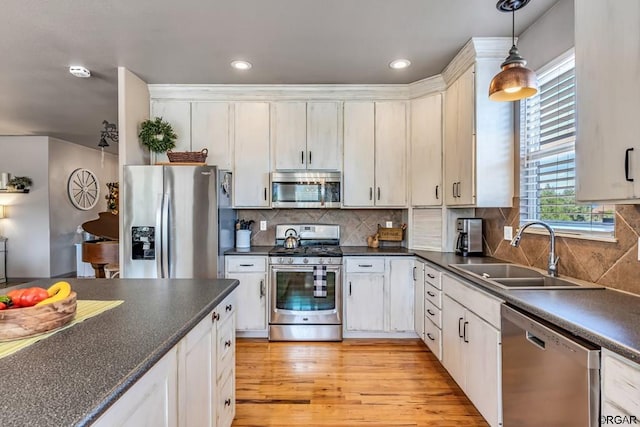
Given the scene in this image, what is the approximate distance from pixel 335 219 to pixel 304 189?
596mm

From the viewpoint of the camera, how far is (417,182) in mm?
3477

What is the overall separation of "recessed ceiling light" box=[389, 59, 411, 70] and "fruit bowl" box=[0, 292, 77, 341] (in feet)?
9.56

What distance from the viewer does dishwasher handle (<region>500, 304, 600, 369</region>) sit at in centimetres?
115

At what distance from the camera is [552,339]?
133 centimetres

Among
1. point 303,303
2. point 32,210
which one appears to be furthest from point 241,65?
point 32,210

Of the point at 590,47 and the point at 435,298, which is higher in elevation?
the point at 590,47

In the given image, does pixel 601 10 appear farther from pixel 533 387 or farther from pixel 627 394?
pixel 533 387

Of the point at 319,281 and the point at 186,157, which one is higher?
the point at 186,157

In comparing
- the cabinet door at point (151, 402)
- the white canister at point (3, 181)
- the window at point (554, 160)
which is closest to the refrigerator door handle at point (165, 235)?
the cabinet door at point (151, 402)

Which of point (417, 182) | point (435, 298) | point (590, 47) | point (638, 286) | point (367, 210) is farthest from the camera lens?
point (367, 210)

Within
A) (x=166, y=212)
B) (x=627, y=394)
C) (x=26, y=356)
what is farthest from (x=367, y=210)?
(x=26, y=356)

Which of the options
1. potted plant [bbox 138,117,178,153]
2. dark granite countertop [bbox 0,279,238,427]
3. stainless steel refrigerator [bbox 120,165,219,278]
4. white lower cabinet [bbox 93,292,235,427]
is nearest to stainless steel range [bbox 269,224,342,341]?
stainless steel refrigerator [bbox 120,165,219,278]

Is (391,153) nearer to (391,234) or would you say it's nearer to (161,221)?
(391,234)

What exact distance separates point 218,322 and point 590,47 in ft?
7.00
